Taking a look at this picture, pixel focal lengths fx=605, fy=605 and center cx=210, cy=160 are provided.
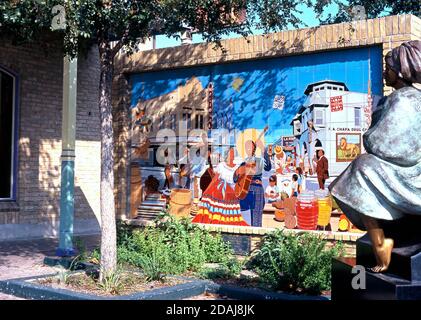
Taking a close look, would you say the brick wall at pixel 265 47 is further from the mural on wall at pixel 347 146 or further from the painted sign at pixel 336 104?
the mural on wall at pixel 347 146

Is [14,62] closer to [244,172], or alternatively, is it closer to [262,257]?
[244,172]

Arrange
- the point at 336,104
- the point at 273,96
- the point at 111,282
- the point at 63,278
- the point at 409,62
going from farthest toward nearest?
the point at 273,96
the point at 336,104
the point at 63,278
the point at 111,282
the point at 409,62

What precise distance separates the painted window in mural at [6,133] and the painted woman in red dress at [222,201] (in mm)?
4602

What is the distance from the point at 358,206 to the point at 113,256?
3.82 meters

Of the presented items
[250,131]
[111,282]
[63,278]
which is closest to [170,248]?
[63,278]

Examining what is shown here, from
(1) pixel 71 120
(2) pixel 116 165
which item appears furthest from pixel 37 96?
(1) pixel 71 120

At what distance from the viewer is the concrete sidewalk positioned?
873 cm

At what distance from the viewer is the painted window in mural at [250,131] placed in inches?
374

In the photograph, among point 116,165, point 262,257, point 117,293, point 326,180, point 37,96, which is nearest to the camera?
point 117,293

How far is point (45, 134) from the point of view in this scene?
13.7 m

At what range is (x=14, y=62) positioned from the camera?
518 inches

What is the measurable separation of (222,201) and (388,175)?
619 cm

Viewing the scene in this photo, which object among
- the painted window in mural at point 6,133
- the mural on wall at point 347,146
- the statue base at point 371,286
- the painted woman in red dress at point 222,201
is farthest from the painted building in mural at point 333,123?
the painted window in mural at point 6,133

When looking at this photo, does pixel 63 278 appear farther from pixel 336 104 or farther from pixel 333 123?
pixel 336 104
